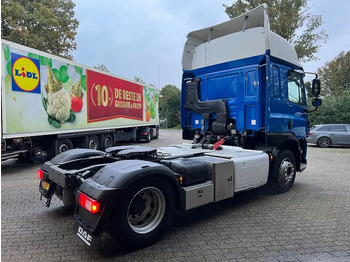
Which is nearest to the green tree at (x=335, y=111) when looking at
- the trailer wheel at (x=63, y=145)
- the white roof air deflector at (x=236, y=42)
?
the white roof air deflector at (x=236, y=42)

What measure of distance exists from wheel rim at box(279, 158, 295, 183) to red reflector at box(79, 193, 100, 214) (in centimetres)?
403

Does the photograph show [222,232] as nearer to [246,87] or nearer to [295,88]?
[246,87]

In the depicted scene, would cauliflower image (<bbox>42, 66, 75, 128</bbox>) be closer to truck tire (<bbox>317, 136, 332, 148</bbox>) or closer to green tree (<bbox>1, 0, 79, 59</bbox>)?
truck tire (<bbox>317, 136, 332, 148</bbox>)

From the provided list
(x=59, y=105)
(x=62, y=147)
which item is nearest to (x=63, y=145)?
(x=62, y=147)

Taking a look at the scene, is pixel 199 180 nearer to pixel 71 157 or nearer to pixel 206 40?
pixel 71 157

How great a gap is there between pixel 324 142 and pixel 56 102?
1431cm

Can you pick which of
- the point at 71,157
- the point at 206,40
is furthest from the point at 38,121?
the point at 206,40

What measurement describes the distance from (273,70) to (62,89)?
698 centimetres

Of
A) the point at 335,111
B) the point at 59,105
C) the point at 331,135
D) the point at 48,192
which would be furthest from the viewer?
the point at 335,111

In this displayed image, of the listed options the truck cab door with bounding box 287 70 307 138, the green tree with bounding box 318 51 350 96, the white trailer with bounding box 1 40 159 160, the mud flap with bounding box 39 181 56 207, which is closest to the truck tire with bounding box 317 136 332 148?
the truck cab door with bounding box 287 70 307 138

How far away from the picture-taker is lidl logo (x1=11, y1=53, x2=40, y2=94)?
709cm

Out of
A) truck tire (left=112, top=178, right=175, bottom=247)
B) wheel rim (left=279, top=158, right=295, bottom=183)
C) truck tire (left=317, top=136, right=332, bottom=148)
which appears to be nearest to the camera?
truck tire (left=112, top=178, right=175, bottom=247)

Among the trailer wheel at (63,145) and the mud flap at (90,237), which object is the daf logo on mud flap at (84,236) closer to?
the mud flap at (90,237)

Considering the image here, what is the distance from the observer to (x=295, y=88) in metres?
5.93
